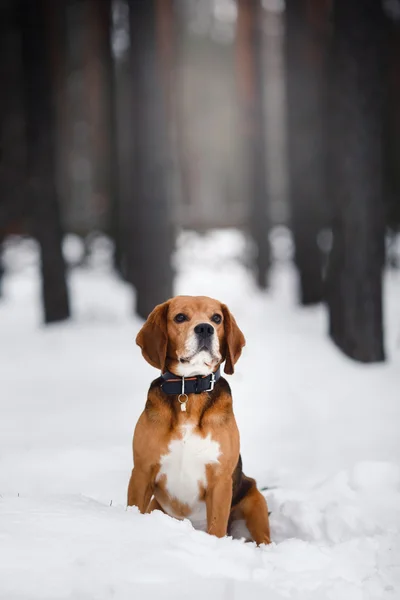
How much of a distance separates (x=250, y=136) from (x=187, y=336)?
1384 centimetres

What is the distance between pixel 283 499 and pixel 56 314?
27.1 feet

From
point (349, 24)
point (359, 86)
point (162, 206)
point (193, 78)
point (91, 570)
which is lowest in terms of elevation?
point (91, 570)

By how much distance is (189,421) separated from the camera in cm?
357

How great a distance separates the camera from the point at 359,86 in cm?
873

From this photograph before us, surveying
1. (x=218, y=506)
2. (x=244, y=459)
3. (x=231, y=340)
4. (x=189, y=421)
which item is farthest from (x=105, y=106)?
(x=218, y=506)

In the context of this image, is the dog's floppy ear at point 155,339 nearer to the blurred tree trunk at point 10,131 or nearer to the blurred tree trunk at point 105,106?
the blurred tree trunk at point 10,131

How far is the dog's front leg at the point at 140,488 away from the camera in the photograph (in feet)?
11.8

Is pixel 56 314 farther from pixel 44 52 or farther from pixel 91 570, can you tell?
pixel 91 570

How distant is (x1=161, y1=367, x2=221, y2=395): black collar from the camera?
11.9ft

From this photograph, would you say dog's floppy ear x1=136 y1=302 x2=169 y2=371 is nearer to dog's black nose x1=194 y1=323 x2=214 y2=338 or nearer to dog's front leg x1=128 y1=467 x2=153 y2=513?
dog's black nose x1=194 y1=323 x2=214 y2=338

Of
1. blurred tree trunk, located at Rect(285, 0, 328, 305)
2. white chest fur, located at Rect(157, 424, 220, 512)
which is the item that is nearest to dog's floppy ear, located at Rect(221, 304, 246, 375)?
white chest fur, located at Rect(157, 424, 220, 512)

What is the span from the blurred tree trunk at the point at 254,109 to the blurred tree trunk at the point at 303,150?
10.5 ft

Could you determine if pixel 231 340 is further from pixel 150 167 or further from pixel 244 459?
pixel 150 167

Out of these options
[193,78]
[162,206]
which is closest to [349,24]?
[162,206]
